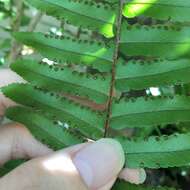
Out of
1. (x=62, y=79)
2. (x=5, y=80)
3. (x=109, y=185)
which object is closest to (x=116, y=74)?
(x=62, y=79)

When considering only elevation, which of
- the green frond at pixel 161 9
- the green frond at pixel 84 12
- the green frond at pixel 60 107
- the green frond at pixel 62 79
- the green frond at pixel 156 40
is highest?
the green frond at pixel 161 9

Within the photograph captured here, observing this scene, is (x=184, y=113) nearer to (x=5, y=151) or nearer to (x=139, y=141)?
(x=139, y=141)

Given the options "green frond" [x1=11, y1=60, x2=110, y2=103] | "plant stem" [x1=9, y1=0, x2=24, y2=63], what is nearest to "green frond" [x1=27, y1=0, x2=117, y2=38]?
"green frond" [x1=11, y1=60, x2=110, y2=103]

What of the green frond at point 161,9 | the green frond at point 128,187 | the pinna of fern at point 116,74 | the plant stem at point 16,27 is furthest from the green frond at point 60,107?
the plant stem at point 16,27

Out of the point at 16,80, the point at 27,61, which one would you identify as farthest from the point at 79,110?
the point at 16,80

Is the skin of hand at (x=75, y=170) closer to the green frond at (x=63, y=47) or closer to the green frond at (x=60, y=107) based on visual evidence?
the green frond at (x=60, y=107)

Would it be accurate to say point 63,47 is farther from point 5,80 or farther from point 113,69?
point 5,80

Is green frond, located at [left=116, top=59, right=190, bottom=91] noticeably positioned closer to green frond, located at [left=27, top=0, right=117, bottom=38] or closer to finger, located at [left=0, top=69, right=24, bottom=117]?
green frond, located at [left=27, top=0, right=117, bottom=38]
